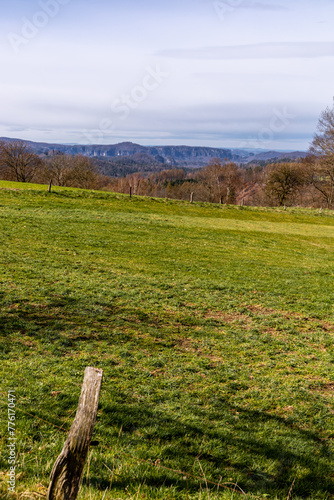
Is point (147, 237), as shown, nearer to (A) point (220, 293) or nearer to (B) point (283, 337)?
(A) point (220, 293)

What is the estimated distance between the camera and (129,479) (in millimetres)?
4074

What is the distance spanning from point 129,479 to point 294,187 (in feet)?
224

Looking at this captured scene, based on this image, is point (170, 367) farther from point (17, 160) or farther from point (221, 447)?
point (17, 160)

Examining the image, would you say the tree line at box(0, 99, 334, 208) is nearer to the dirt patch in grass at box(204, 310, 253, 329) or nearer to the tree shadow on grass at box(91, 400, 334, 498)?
the dirt patch in grass at box(204, 310, 253, 329)

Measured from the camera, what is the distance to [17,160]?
77250mm

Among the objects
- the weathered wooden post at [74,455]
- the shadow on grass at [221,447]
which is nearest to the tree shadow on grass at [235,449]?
the shadow on grass at [221,447]

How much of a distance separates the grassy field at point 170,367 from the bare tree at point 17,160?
2627 inches

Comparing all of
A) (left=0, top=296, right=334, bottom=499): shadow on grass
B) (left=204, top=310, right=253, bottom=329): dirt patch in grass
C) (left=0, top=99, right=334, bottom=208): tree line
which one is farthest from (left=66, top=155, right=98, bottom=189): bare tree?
(left=0, top=296, right=334, bottom=499): shadow on grass

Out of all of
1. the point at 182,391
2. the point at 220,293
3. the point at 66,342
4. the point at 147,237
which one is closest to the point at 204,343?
the point at 182,391

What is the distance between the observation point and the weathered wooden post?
9.64 ft

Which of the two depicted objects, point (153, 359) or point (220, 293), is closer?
point (153, 359)

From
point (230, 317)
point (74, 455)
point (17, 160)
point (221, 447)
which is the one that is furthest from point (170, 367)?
point (17, 160)

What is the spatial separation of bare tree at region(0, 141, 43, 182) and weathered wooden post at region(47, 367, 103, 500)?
81.8 meters

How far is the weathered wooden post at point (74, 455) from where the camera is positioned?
9.64ft
